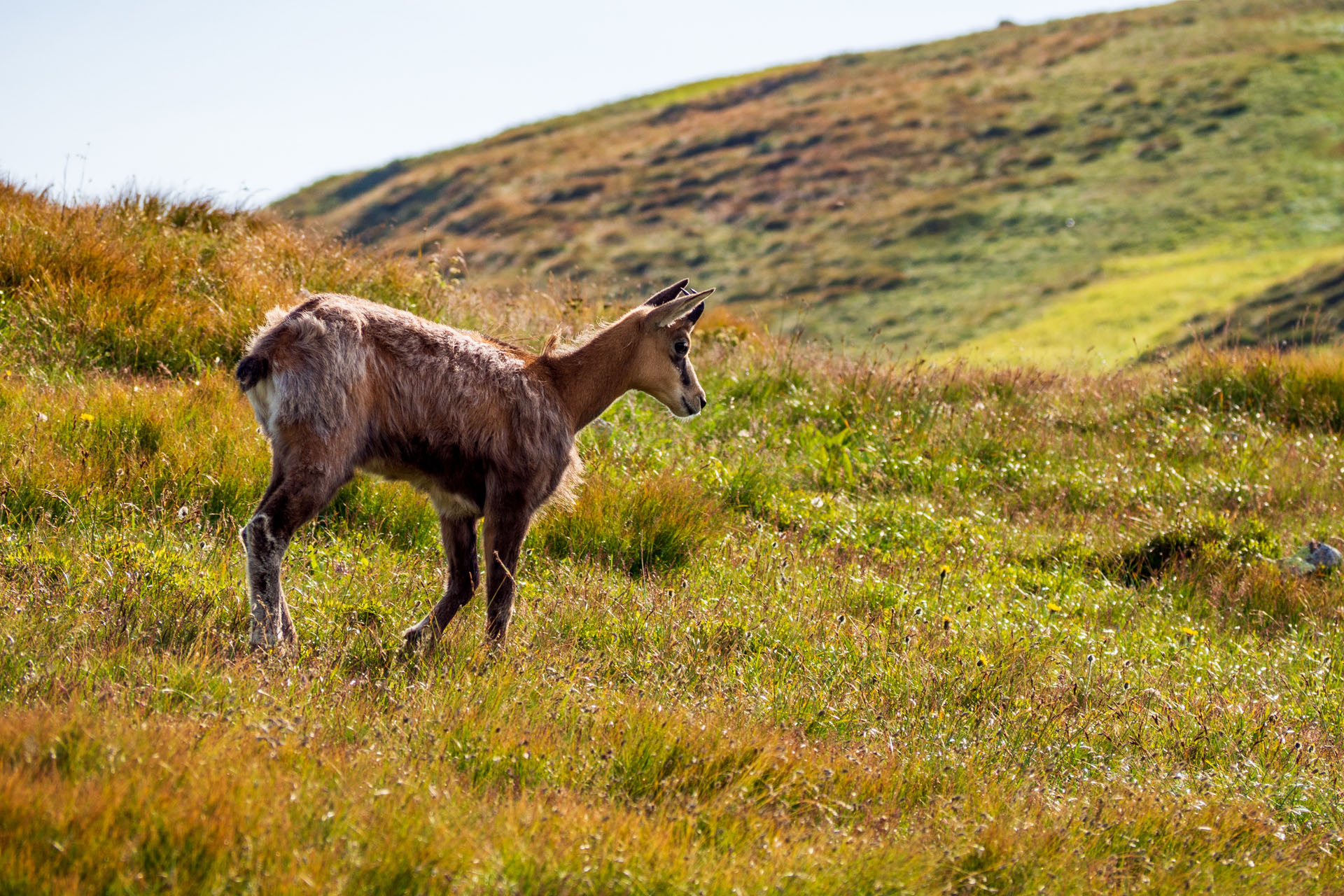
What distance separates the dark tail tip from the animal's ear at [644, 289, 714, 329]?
2412 millimetres

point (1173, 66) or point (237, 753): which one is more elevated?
point (1173, 66)

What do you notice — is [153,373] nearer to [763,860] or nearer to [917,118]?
[763,860]

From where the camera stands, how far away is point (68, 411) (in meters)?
7.48

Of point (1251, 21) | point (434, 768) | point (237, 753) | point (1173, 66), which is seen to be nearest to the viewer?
point (237, 753)

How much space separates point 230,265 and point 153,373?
73.9 inches

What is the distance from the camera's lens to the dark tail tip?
16.8 feet

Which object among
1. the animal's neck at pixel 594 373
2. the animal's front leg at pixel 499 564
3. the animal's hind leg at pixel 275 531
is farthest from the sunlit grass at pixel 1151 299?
the animal's hind leg at pixel 275 531

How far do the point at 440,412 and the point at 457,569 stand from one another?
3.33 feet

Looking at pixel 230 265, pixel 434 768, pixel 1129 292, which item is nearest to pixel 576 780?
pixel 434 768

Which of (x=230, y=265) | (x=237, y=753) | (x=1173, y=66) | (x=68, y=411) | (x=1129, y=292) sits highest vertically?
(x=1173, y=66)

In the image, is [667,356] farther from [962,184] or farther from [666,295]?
[962,184]

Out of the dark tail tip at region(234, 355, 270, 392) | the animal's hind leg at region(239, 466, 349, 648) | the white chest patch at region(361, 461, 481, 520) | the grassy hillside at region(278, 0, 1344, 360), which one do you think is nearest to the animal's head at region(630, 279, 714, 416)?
the white chest patch at region(361, 461, 481, 520)

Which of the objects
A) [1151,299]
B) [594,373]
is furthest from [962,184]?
[594,373]

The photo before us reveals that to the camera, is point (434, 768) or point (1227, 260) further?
point (1227, 260)
